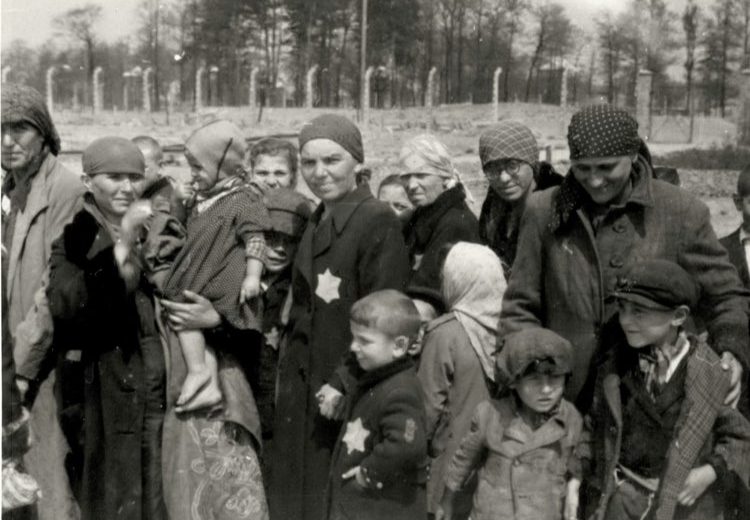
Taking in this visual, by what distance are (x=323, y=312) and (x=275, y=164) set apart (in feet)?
3.51

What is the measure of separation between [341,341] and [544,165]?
3.81ft

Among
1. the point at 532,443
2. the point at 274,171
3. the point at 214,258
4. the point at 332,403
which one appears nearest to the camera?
the point at 532,443

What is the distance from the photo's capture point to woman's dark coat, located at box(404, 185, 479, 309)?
3459 mm

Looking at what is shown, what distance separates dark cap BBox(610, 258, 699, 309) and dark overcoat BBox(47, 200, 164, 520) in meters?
1.90

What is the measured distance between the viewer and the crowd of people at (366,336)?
282 centimetres

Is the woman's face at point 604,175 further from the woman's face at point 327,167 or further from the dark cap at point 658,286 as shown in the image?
the woman's face at point 327,167

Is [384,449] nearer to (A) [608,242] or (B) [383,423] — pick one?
(B) [383,423]

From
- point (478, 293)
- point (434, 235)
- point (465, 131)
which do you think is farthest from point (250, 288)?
point (465, 131)

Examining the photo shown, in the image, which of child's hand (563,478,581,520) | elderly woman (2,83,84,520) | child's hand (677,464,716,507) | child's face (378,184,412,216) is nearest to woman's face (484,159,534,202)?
child's face (378,184,412,216)

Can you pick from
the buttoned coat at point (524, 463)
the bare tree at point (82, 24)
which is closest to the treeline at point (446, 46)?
the bare tree at point (82, 24)

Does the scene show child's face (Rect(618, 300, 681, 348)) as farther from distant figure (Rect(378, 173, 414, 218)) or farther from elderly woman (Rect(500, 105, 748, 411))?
distant figure (Rect(378, 173, 414, 218))

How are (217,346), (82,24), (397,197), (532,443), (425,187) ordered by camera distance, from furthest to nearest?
(82,24) → (397,197) → (425,187) → (217,346) → (532,443)

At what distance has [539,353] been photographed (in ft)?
9.32

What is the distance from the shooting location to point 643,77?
5262 millimetres
